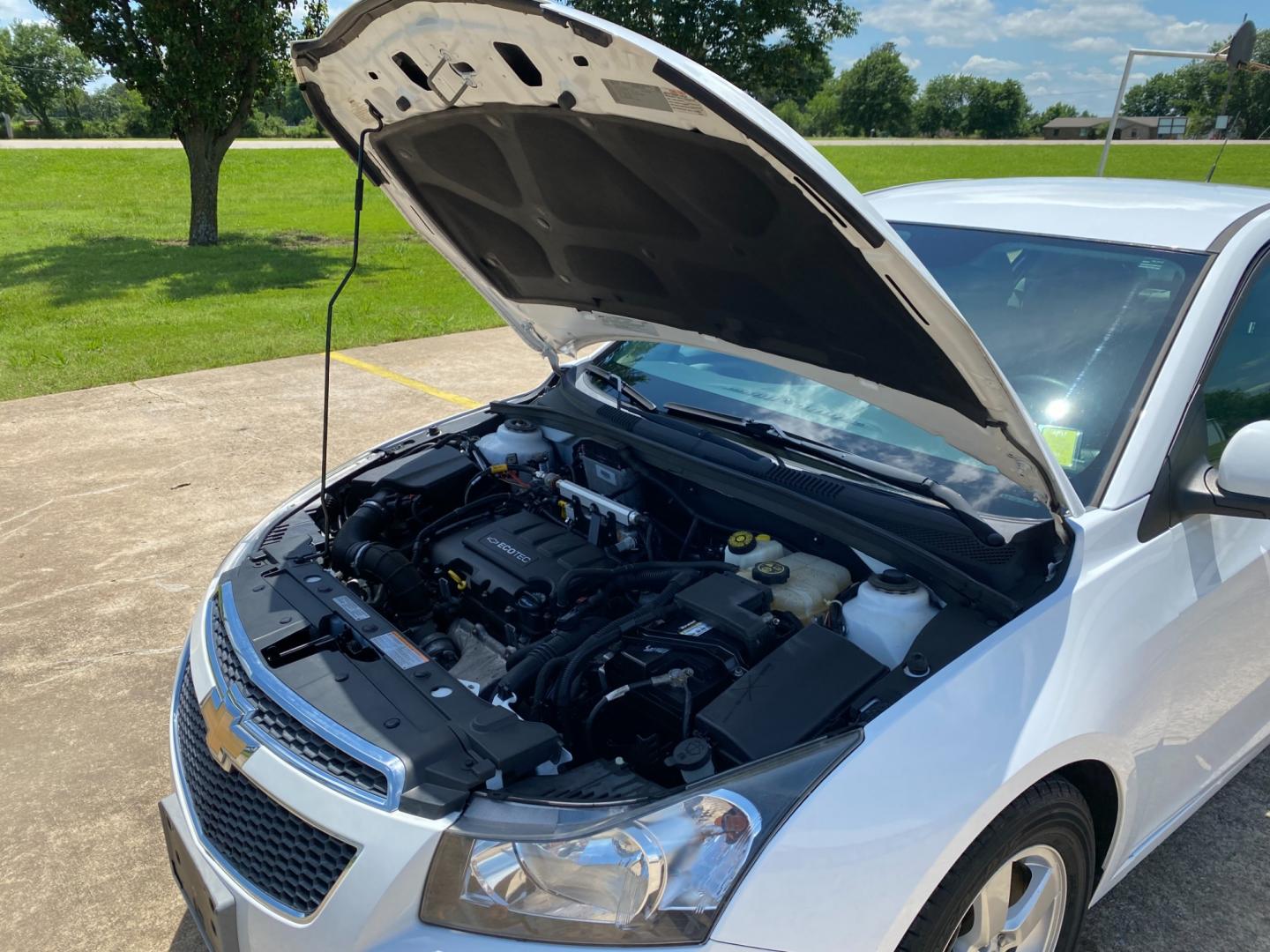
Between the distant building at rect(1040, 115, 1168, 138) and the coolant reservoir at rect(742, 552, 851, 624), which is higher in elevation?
the distant building at rect(1040, 115, 1168, 138)

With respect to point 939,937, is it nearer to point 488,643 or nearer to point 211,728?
point 488,643

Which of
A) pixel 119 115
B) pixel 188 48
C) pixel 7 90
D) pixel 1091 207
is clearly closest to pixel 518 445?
pixel 1091 207

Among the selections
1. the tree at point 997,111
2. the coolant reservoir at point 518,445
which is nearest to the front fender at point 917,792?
the coolant reservoir at point 518,445

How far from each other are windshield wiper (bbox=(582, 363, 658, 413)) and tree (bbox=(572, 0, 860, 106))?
11.1 meters

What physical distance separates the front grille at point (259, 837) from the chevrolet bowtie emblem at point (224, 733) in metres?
0.03

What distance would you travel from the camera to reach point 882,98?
9194 centimetres

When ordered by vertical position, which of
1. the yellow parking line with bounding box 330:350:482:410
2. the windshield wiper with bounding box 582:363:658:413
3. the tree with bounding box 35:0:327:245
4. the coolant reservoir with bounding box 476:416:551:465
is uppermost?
the tree with bounding box 35:0:327:245

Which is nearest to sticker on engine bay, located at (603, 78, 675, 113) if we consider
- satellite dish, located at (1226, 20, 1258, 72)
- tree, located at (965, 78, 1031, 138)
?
satellite dish, located at (1226, 20, 1258, 72)

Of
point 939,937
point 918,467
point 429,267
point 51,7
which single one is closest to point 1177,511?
point 918,467

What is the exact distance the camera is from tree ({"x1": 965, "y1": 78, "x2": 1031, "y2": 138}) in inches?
3681

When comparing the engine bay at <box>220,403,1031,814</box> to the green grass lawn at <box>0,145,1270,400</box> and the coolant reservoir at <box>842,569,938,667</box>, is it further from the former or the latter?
the green grass lawn at <box>0,145,1270,400</box>

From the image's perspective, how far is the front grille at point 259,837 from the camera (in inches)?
64.7

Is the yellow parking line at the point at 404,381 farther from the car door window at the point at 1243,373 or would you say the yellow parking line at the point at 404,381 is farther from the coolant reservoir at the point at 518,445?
the car door window at the point at 1243,373

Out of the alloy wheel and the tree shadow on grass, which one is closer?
the alloy wheel
